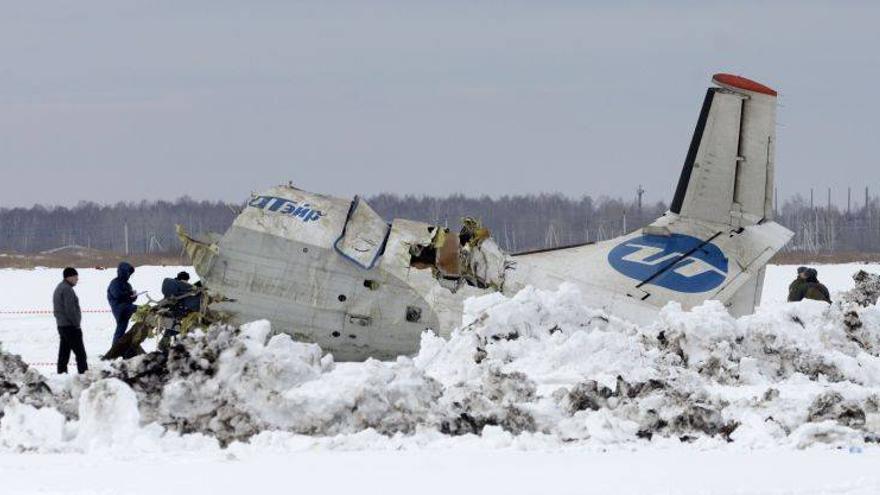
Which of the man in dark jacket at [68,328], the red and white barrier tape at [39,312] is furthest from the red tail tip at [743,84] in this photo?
the red and white barrier tape at [39,312]

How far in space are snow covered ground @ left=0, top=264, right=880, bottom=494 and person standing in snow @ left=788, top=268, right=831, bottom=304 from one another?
6.01m

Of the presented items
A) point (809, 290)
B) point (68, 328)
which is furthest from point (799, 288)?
point (68, 328)

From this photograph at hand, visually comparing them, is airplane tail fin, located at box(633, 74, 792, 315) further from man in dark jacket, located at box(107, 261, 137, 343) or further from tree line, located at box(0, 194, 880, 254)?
tree line, located at box(0, 194, 880, 254)

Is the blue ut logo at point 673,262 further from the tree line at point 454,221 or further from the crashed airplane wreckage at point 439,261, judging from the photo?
the tree line at point 454,221

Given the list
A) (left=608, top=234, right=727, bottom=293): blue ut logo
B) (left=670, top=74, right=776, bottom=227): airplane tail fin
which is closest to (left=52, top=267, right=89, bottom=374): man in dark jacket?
(left=608, top=234, right=727, bottom=293): blue ut logo

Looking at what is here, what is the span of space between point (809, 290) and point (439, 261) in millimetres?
6016

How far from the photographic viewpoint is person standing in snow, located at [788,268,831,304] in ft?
69.5

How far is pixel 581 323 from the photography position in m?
17.4

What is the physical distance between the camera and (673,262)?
798 inches

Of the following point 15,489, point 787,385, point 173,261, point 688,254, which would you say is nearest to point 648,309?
point 688,254

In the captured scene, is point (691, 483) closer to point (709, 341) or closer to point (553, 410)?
point (553, 410)

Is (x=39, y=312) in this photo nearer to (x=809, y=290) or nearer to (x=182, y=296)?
(x=182, y=296)

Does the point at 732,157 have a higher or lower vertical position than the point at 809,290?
higher

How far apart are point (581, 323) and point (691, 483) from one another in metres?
7.60
